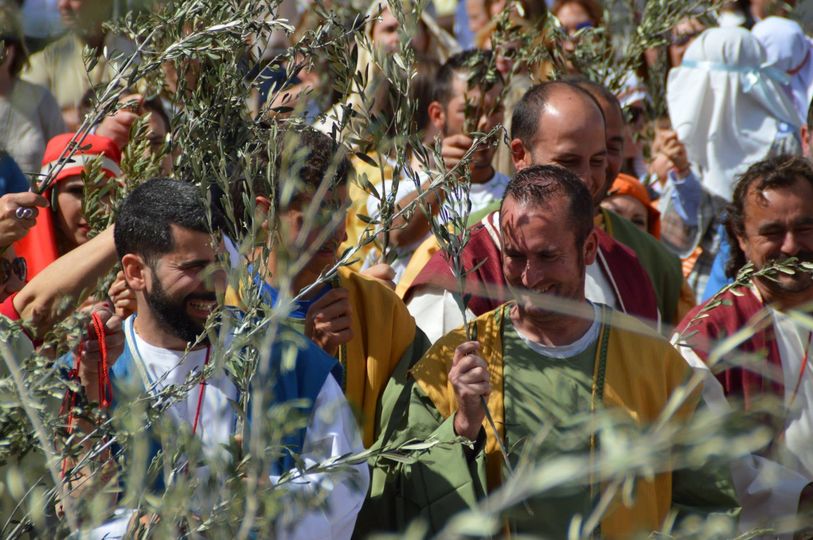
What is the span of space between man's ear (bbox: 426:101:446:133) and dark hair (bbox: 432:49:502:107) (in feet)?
0.08

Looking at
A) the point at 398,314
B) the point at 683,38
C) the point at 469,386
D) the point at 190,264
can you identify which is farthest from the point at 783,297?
the point at 683,38

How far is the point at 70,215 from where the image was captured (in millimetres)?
4270

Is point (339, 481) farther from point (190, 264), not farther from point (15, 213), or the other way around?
point (15, 213)

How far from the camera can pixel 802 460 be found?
3551mm

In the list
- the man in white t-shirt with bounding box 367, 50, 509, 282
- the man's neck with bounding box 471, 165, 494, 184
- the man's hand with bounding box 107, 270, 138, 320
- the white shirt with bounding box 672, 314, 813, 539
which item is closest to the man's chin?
the white shirt with bounding box 672, 314, 813, 539

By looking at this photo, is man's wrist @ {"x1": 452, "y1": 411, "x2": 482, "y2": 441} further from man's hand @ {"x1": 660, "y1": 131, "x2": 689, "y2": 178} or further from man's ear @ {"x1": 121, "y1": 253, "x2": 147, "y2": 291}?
man's hand @ {"x1": 660, "y1": 131, "x2": 689, "y2": 178}

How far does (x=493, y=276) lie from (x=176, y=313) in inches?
42.7

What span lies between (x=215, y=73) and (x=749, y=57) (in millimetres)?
4475

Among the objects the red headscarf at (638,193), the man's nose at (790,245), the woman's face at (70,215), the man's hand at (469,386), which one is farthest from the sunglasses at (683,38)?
the man's hand at (469,386)

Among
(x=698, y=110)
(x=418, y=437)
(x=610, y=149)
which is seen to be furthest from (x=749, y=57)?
(x=418, y=437)

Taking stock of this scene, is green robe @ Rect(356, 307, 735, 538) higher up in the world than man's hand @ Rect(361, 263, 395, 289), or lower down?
lower down

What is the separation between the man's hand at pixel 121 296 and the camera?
3773 mm

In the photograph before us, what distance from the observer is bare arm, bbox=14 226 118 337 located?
3215 millimetres

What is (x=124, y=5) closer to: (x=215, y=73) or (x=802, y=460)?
(x=215, y=73)
